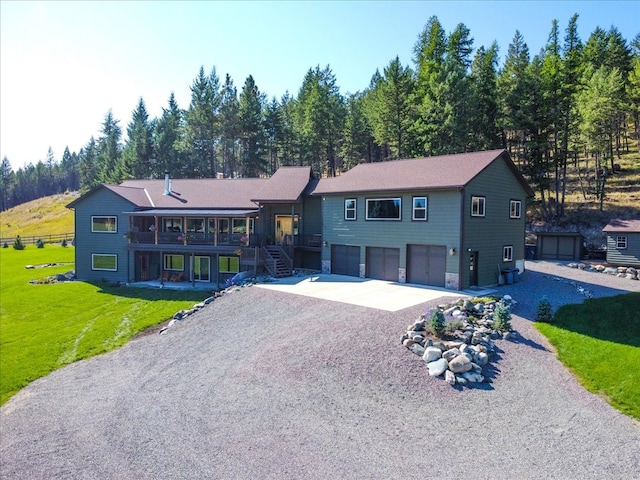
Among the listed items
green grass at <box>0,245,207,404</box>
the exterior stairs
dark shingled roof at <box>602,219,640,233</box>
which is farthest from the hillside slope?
dark shingled roof at <box>602,219,640,233</box>

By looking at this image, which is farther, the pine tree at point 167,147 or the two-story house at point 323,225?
the pine tree at point 167,147

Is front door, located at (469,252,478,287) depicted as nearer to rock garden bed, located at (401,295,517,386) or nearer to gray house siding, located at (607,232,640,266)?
rock garden bed, located at (401,295,517,386)

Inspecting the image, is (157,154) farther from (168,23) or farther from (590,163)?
(590,163)

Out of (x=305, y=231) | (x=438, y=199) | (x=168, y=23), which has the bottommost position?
(x=305, y=231)

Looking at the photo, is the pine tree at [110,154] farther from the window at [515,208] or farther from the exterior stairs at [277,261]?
the window at [515,208]

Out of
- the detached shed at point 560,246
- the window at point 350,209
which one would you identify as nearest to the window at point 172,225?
the window at point 350,209

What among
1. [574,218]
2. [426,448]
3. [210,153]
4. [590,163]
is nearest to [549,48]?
[590,163]

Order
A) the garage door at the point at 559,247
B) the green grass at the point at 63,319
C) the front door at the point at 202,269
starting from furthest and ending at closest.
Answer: the garage door at the point at 559,247, the front door at the point at 202,269, the green grass at the point at 63,319
